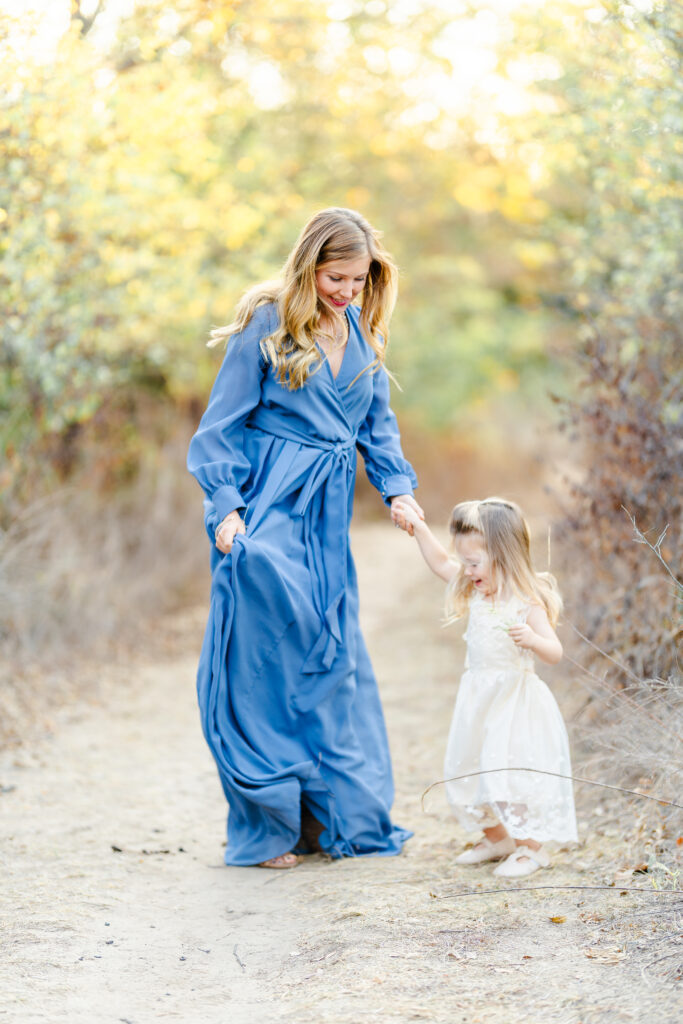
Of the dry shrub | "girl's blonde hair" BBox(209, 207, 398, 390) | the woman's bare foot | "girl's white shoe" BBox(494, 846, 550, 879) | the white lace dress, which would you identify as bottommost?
the dry shrub

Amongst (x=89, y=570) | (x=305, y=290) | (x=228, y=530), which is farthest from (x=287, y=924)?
(x=89, y=570)

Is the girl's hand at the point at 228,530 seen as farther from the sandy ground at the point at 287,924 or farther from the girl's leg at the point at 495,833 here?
the girl's leg at the point at 495,833

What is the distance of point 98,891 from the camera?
3.44m

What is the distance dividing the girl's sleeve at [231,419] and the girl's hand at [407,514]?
48cm

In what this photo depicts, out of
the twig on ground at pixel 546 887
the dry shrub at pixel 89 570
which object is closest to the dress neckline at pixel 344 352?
the twig on ground at pixel 546 887

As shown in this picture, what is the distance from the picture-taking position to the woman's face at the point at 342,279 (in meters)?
3.48

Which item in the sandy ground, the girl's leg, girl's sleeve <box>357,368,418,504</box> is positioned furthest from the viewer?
girl's sleeve <box>357,368,418,504</box>

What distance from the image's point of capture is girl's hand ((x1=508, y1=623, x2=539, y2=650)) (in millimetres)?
3309

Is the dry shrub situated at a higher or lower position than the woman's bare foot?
lower

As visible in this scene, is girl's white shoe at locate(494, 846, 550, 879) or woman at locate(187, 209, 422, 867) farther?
woman at locate(187, 209, 422, 867)

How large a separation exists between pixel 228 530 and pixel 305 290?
765 millimetres

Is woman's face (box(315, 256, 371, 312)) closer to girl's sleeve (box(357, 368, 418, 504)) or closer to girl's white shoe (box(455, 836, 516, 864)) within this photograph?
girl's sleeve (box(357, 368, 418, 504))

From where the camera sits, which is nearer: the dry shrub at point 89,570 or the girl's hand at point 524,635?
the girl's hand at point 524,635

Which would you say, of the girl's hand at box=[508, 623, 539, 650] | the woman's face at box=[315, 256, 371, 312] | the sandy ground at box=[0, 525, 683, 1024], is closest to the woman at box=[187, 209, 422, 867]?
the woman's face at box=[315, 256, 371, 312]
